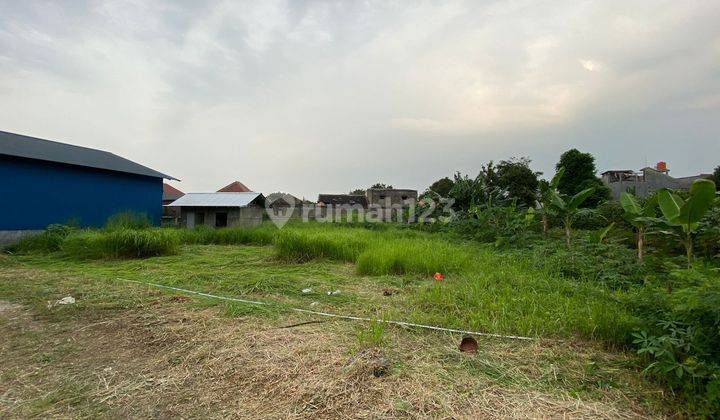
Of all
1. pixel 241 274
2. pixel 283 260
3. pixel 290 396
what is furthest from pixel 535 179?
pixel 290 396

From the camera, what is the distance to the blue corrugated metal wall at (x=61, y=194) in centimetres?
973

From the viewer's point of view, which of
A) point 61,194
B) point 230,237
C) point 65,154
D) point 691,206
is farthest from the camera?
point 65,154

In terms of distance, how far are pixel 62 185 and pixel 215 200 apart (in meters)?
5.47

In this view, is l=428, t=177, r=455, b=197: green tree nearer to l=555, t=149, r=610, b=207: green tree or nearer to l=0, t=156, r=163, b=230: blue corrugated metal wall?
l=555, t=149, r=610, b=207: green tree

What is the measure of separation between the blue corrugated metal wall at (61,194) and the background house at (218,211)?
1.63 metres

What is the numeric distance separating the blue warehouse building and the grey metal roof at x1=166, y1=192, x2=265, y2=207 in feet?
4.53

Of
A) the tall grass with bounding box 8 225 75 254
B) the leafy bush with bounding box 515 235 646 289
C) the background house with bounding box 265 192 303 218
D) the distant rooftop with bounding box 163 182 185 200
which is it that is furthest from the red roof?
the leafy bush with bounding box 515 235 646 289

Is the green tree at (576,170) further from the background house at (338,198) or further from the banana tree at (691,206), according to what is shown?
the banana tree at (691,206)

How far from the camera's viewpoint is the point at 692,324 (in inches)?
70.7

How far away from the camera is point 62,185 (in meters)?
11.2

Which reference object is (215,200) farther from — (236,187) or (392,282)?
(236,187)

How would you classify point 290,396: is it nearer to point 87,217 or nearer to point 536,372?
point 536,372

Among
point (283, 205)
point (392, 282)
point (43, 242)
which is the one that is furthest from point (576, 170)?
point (43, 242)

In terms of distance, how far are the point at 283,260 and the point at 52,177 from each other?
32.2 ft
